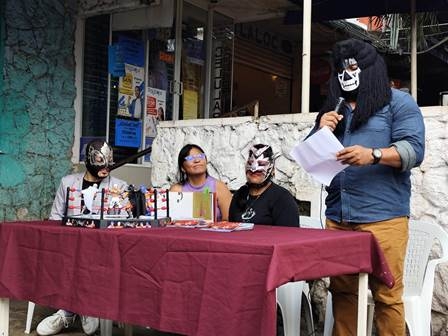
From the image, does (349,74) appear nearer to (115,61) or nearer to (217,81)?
(115,61)

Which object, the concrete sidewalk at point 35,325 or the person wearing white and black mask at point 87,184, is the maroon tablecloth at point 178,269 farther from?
the concrete sidewalk at point 35,325

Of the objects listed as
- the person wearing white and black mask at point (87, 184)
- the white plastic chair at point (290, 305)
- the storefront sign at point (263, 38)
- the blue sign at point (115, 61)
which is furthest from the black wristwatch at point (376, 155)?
the storefront sign at point (263, 38)

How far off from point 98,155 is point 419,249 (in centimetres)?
230

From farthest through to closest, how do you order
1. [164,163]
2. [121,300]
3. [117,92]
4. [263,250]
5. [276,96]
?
[276,96], [117,92], [164,163], [121,300], [263,250]

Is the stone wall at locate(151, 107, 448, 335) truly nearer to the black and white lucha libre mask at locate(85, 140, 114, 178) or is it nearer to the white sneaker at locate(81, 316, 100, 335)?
the black and white lucha libre mask at locate(85, 140, 114, 178)

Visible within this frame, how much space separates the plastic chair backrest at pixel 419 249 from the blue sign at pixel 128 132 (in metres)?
4.08

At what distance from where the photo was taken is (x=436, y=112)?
3.91m

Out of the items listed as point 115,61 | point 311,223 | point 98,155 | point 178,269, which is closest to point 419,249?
point 311,223

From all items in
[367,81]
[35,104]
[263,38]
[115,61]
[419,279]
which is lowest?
[419,279]

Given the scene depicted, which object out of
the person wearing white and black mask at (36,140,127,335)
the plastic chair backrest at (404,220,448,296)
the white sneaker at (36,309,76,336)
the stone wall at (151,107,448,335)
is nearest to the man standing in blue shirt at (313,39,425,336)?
the plastic chair backrest at (404,220,448,296)

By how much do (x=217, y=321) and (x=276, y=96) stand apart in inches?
340

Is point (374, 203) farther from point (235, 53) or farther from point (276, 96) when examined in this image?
point (276, 96)

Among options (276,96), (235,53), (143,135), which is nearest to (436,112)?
(143,135)

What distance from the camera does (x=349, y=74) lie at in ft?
9.27
